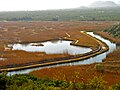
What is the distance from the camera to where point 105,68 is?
135 feet

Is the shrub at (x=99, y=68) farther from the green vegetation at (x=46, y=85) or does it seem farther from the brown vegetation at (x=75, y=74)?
the green vegetation at (x=46, y=85)

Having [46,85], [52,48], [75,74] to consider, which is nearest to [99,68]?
[75,74]

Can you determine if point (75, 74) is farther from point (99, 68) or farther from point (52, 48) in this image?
point (52, 48)

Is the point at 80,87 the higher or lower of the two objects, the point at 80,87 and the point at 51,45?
the higher

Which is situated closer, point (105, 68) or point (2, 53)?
point (105, 68)

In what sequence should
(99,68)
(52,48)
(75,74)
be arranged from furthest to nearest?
(52,48) → (99,68) → (75,74)

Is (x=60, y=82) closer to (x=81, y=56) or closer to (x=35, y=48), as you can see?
(x=81, y=56)

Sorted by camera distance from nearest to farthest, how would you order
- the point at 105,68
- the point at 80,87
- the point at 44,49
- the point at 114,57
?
the point at 80,87 → the point at 105,68 → the point at 114,57 → the point at 44,49

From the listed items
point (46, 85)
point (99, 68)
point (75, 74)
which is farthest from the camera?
point (99, 68)

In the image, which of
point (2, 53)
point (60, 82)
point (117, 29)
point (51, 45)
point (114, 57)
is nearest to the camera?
point (60, 82)

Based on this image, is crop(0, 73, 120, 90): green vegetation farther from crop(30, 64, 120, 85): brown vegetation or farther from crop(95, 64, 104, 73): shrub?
crop(95, 64, 104, 73): shrub

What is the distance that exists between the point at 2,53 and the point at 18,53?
3.07m

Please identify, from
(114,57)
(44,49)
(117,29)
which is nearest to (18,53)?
(44,49)

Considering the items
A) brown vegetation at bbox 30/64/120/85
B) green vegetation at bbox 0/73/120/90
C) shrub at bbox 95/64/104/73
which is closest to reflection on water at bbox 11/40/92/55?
brown vegetation at bbox 30/64/120/85
